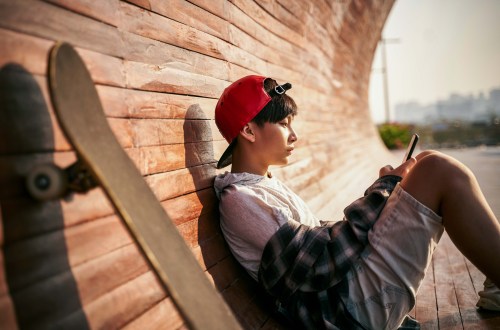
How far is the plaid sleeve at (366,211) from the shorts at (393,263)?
0.04 meters

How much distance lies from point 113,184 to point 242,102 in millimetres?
1140

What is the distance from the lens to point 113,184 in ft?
3.55

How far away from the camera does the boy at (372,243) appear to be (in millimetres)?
1647

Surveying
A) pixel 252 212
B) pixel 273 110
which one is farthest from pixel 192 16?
pixel 252 212

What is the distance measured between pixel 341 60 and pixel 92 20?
652cm

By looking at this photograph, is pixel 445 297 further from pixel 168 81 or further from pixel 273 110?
pixel 168 81

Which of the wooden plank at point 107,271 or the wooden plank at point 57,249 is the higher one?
the wooden plank at point 57,249

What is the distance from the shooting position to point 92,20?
4.73ft

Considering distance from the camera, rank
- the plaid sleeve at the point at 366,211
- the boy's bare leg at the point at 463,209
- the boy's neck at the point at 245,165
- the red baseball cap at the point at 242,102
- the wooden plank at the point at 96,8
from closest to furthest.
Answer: the wooden plank at the point at 96,8
the boy's bare leg at the point at 463,209
the plaid sleeve at the point at 366,211
the red baseball cap at the point at 242,102
the boy's neck at the point at 245,165

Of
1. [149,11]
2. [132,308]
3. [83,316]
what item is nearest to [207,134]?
[149,11]

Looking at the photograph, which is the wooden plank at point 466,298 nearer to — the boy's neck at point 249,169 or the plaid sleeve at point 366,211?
the plaid sleeve at point 366,211

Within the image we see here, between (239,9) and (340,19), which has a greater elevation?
(340,19)

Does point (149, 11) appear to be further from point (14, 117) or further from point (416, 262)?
point (416, 262)

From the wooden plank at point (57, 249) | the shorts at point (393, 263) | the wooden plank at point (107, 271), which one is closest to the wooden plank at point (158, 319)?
the wooden plank at point (107, 271)
